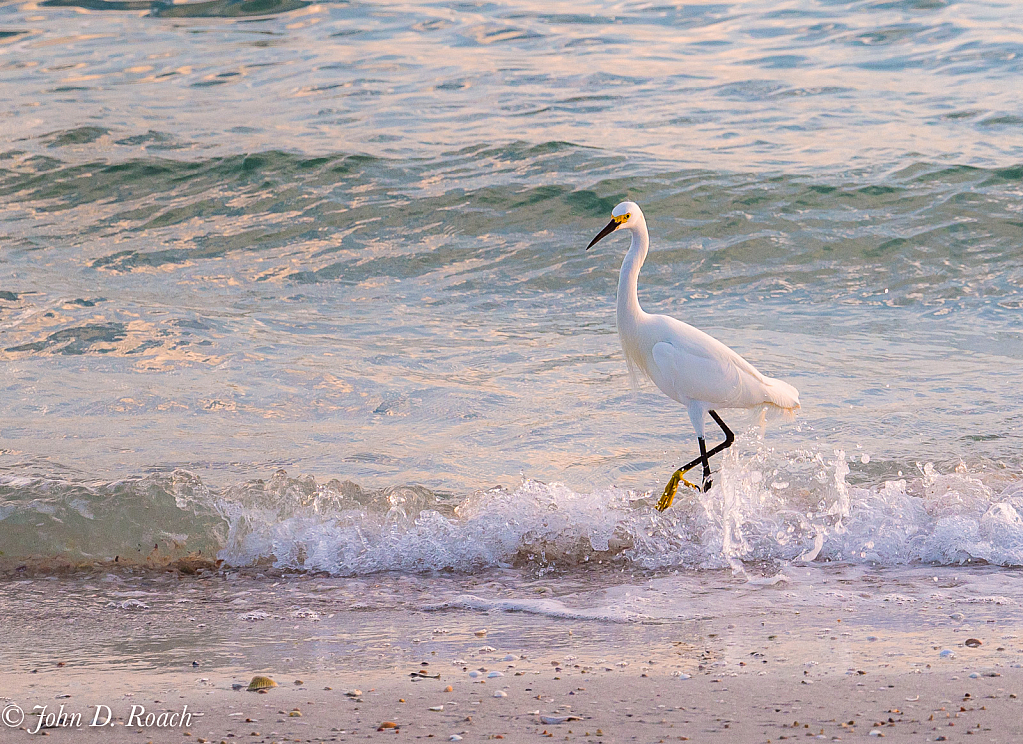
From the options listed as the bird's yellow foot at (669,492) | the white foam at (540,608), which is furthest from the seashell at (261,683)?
the bird's yellow foot at (669,492)

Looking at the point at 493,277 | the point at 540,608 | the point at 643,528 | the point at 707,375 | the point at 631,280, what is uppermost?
the point at 631,280

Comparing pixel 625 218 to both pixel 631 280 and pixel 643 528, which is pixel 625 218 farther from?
pixel 643 528

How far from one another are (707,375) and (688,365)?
0.10 metres

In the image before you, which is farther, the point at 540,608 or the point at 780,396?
the point at 780,396

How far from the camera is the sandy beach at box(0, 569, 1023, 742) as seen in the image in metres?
2.65

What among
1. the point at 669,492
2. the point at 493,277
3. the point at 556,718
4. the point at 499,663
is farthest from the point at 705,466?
the point at 493,277

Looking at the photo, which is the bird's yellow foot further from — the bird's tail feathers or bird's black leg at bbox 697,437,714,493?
the bird's tail feathers

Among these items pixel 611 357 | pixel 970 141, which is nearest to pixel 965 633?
pixel 611 357

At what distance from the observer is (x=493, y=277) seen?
345 inches

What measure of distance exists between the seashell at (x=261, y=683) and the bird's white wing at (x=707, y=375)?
2.62m

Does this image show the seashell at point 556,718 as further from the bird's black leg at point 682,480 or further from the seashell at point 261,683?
the bird's black leg at point 682,480

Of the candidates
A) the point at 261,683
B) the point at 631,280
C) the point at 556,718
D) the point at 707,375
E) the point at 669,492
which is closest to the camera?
the point at 556,718

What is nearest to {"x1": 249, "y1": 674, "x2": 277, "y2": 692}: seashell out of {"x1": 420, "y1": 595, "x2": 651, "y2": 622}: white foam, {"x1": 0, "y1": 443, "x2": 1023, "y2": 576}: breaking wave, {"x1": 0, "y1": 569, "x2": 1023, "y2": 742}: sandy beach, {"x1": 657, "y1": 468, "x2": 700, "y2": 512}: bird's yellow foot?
{"x1": 0, "y1": 569, "x2": 1023, "y2": 742}: sandy beach

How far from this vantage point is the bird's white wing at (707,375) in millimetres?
4977
